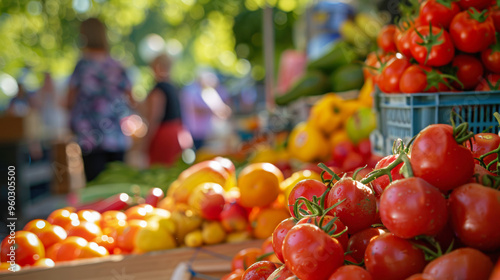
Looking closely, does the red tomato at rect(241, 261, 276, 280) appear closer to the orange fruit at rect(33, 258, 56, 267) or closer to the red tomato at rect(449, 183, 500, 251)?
the red tomato at rect(449, 183, 500, 251)

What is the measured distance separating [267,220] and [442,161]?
1.11 metres

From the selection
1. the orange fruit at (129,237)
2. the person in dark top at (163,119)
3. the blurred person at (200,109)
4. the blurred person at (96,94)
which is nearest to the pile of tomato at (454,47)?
the orange fruit at (129,237)

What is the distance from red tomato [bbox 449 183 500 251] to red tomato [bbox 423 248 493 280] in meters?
0.04

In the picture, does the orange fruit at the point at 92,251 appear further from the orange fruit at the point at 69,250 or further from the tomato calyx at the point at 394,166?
the tomato calyx at the point at 394,166

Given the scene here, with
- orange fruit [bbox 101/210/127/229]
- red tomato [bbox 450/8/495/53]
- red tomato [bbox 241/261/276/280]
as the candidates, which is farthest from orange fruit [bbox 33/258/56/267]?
red tomato [bbox 450/8/495/53]

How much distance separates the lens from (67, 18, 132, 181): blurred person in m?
4.05

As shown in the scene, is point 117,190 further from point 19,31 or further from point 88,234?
point 19,31

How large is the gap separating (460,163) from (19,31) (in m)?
9.58

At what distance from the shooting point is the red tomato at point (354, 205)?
2.55 ft

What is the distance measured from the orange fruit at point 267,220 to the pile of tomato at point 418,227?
0.93 metres

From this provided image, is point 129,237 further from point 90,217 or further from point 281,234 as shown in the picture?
point 281,234

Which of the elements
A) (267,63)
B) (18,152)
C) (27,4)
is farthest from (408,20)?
(27,4)

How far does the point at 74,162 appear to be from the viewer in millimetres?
6812

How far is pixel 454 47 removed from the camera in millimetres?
1437
